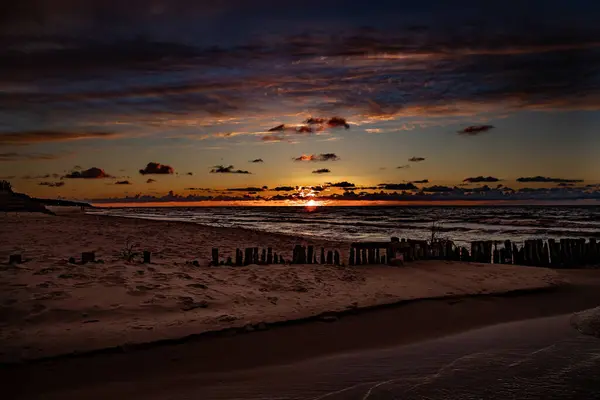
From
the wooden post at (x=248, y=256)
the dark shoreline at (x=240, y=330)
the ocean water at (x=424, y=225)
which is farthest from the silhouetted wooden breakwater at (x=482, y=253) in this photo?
the ocean water at (x=424, y=225)

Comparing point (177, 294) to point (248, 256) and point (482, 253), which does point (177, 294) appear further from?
point (482, 253)

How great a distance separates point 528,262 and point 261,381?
44.0ft

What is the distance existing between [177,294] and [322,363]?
10.9 feet

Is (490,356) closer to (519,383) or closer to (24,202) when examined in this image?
(519,383)

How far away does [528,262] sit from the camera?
1552 centimetres

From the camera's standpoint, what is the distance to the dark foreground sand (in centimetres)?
480

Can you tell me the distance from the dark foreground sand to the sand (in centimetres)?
47

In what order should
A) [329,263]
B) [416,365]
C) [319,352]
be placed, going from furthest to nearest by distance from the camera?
[329,263] < [319,352] < [416,365]

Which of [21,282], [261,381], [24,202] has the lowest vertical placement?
[261,381]

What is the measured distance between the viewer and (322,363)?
571 cm

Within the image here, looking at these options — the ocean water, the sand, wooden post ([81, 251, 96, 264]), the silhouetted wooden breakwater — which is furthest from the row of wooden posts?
the ocean water

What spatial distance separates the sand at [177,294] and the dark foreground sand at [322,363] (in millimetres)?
468

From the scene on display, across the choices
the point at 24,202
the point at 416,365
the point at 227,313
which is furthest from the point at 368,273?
the point at 24,202

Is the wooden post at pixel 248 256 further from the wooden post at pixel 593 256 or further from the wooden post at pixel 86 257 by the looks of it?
the wooden post at pixel 593 256
